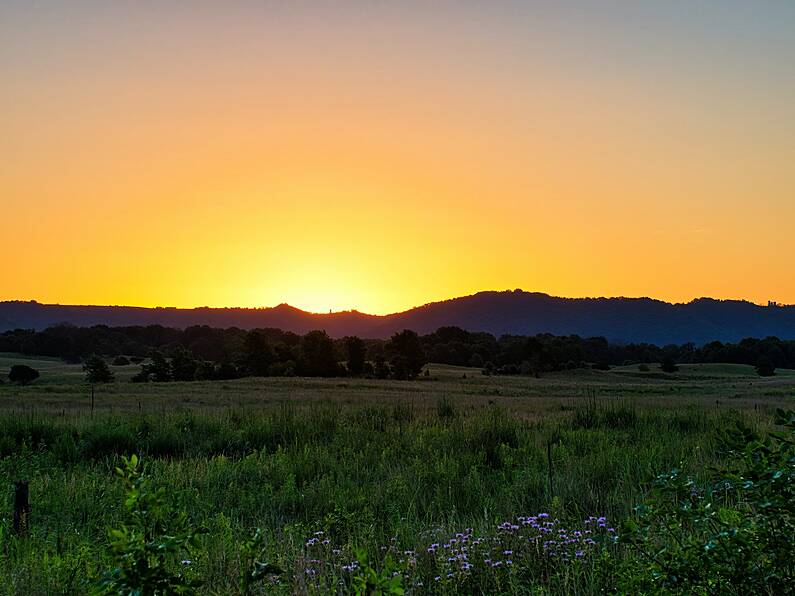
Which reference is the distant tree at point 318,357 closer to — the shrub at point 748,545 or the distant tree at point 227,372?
the distant tree at point 227,372

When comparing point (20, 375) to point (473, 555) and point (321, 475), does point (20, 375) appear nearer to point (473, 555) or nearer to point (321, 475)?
point (321, 475)

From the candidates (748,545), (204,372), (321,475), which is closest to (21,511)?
(321,475)

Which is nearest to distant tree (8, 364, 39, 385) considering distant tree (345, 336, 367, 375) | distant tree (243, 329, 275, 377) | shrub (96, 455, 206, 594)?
distant tree (243, 329, 275, 377)

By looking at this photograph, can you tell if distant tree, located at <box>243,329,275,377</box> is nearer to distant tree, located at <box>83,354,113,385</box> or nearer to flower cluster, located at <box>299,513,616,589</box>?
distant tree, located at <box>83,354,113,385</box>

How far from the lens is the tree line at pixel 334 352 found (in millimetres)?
73562

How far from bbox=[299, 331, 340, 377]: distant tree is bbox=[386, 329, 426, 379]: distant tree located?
24.7 ft

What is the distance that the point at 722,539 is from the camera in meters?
3.33

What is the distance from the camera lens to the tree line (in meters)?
73.6

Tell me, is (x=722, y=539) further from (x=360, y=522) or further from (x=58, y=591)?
(x=58, y=591)

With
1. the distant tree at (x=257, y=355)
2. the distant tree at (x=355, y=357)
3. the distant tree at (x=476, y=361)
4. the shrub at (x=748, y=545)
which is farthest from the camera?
the distant tree at (x=476, y=361)

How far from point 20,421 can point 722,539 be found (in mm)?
15394

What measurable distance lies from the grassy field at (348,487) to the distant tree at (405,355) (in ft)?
197

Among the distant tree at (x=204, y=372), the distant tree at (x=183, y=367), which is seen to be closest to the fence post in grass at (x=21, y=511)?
the distant tree at (x=204, y=372)

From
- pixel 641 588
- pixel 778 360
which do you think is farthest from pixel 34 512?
pixel 778 360
